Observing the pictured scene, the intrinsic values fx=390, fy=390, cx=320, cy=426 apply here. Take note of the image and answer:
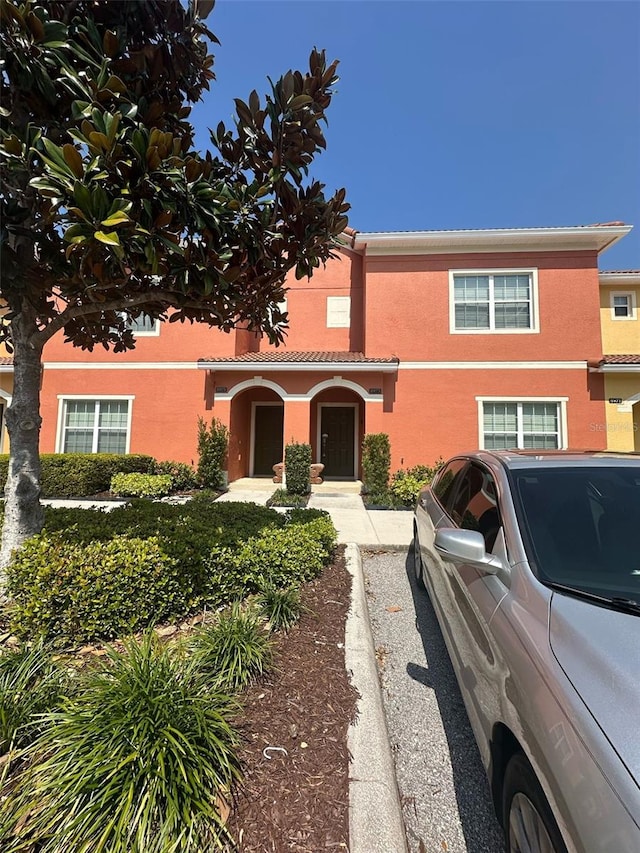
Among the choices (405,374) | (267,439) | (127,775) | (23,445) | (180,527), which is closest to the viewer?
(127,775)

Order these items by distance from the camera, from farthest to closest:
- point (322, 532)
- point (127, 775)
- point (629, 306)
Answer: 1. point (629, 306)
2. point (322, 532)
3. point (127, 775)

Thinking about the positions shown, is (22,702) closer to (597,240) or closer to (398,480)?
(398,480)

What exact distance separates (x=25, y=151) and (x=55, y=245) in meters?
0.81

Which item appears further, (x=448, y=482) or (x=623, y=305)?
(x=623, y=305)

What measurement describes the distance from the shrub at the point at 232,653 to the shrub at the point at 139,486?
803 cm

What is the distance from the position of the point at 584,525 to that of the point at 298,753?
77.1 inches

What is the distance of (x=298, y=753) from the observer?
6.72ft

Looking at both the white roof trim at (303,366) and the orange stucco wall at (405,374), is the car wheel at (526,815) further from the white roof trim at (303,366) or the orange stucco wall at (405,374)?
the white roof trim at (303,366)

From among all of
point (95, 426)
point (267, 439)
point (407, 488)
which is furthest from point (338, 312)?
point (95, 426)

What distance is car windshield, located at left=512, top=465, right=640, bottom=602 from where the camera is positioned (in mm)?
1827

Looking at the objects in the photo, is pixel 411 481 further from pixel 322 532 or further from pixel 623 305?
pixel 623 305

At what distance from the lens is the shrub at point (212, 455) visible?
11.2 meters

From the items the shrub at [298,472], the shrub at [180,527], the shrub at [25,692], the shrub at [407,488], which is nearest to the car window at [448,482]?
the shrub at [180,527]

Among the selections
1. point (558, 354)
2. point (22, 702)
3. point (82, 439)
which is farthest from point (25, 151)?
point (558, 354)
